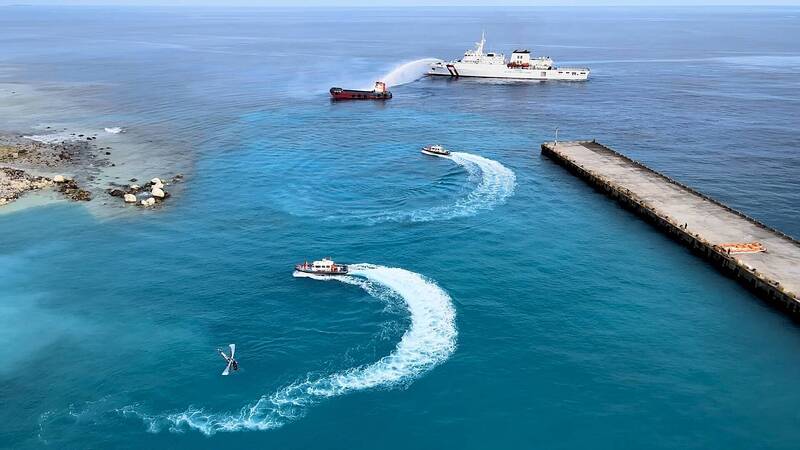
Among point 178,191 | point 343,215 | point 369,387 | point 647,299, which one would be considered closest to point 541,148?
point 343,215

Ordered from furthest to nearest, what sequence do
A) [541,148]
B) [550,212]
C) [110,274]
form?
[541,148] < [550,212] < [110,274]

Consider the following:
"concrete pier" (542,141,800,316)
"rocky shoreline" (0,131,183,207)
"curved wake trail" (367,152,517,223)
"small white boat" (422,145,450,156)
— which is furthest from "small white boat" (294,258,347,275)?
"small white boat" (422,145,450,156)

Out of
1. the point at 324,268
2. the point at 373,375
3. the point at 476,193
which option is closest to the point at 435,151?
the point at 476,193

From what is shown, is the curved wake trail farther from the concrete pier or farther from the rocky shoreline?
the rocky shoreline

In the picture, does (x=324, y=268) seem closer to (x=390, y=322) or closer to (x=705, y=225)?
(x=390, y=322)

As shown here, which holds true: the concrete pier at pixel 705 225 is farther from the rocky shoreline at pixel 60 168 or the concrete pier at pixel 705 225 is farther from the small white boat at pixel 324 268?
the rocky shoreline at pixel 60 168

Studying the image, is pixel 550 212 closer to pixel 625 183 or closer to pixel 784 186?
pixel 625 183
